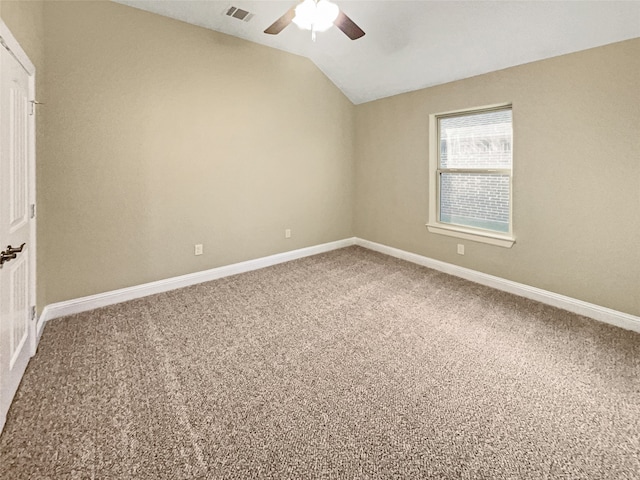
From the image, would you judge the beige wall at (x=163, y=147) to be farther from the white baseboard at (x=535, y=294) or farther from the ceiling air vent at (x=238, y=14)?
the white baseboard at (x=535, y=294)

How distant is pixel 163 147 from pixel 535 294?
13.5ft

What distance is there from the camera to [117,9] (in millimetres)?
→ 2967

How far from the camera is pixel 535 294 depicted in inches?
127

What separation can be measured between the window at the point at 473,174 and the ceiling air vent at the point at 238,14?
242 centimetres

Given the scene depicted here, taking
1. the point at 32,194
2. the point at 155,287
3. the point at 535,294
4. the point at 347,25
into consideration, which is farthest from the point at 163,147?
the point at 535,294

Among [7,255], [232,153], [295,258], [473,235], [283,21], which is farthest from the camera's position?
[295,258]

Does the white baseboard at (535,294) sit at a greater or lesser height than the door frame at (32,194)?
lesser

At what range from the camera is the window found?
347 cm

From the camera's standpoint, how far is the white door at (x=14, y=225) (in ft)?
5.42

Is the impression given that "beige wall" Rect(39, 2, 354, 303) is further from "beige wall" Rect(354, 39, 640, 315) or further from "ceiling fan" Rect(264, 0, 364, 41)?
"beige wall" Rect(354, 39, 640, 315)

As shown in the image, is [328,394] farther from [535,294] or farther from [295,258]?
[295,258]

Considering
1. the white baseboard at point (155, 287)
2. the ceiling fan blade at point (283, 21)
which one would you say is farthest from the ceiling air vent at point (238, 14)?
the white baseboard at point (155, 287)

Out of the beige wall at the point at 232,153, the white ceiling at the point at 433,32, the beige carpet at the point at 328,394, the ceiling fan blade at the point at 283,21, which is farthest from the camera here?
the beige wall at the point at 232,153

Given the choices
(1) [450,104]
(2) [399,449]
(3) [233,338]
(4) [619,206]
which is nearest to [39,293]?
(3) [233,338]
